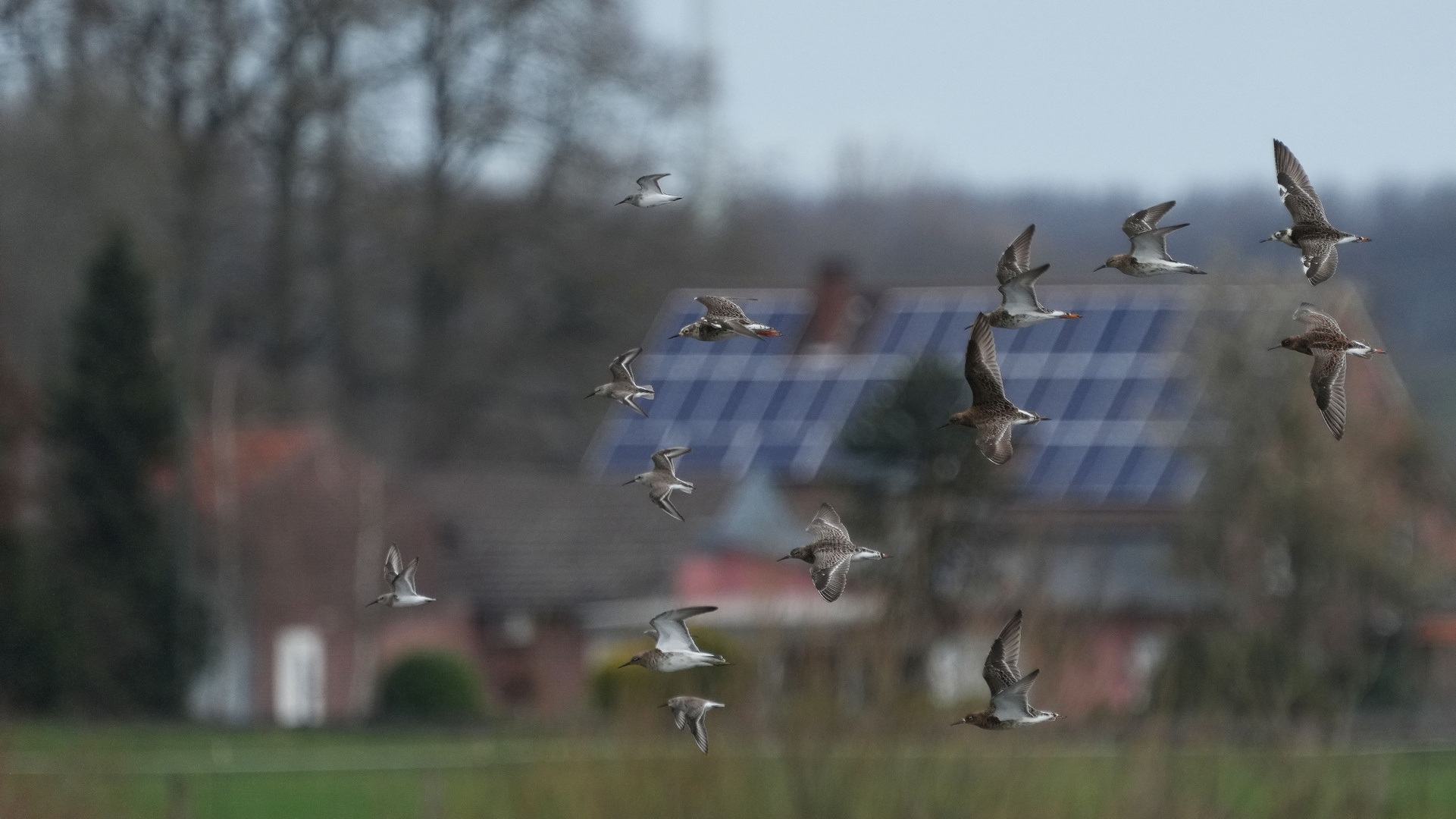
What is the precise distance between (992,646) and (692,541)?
4207cm

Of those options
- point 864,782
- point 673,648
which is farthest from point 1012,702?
point 864,782

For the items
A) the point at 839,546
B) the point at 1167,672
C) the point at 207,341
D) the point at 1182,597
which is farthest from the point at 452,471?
the point at 839,546

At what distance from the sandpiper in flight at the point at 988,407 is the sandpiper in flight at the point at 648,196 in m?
0.68

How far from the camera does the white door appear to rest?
4412 centimetres

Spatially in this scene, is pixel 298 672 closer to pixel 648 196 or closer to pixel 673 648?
pixel 648 196

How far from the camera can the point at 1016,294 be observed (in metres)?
4.67

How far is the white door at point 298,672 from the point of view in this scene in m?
44.1

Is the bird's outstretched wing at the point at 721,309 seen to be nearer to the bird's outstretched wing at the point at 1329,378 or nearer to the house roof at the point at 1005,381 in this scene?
the bird's outstretched wing at the point at 1329,378

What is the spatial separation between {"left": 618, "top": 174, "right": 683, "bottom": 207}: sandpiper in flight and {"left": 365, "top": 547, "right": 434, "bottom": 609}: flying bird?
901 millimetres

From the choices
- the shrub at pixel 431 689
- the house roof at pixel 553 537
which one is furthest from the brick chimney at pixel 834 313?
the shrub at pixel 431 689

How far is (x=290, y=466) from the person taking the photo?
43688 mm

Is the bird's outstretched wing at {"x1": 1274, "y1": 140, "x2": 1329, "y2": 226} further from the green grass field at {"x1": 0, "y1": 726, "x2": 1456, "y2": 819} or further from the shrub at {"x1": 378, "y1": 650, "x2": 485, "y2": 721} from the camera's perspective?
the shrub at {"x1": 378, "y1": 650, "x2": 485, "y2": 721}

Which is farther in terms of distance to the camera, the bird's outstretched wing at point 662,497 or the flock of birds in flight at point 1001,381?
the bird's outstretched wing at point 662,497

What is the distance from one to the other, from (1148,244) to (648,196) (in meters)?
1.07
